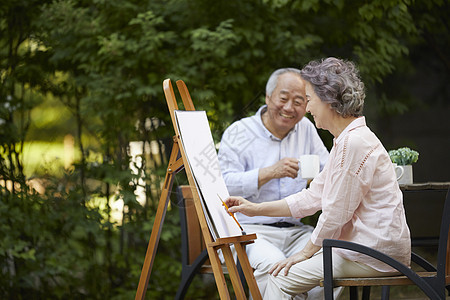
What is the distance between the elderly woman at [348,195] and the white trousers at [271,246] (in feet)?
1.28

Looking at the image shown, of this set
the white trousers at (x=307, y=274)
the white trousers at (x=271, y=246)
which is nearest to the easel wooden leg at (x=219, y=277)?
the white trousers at (x=307, y=274)

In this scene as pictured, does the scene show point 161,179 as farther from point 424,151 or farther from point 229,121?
point 424,151

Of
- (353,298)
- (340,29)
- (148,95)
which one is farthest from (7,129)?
(353,298)

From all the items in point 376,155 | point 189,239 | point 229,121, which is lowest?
point 189,239

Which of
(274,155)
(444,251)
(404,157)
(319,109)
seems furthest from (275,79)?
(444,251)

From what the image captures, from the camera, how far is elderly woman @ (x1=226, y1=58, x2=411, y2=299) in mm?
1712

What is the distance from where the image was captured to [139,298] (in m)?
2.21

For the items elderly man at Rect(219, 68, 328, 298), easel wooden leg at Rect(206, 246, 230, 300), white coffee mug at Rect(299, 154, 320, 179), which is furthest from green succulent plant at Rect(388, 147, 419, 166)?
easel wooden leg at Rect(206, 246, 230, 300)

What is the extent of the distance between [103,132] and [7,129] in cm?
64

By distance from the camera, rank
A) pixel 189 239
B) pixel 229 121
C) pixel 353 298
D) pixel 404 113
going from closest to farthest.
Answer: pixel 353 298
pixel 189 239
pixel 229 121
pixel 404 113

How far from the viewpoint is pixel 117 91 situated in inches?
154

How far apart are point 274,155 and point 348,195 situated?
98cm

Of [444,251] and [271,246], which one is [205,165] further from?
[444,251]

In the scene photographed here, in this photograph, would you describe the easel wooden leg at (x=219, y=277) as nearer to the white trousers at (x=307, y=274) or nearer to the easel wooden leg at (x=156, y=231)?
the white trousers at (x=307, y=274)
